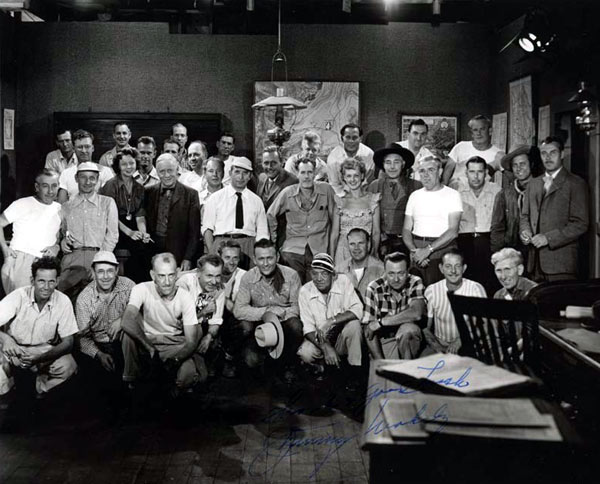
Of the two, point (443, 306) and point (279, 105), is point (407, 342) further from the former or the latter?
point (279, 105)

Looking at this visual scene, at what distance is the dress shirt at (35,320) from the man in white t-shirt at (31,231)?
3.77ft

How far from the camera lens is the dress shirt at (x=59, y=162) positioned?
7996mm

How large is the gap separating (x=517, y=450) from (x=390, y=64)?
815 cm

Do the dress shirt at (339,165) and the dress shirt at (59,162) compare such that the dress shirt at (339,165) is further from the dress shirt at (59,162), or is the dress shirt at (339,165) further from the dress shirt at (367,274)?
the dress shirt at (59,162)

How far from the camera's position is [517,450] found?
5.70 ft

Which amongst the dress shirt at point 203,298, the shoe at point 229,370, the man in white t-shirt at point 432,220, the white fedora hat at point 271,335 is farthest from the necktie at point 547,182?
the shoe at point 229,370

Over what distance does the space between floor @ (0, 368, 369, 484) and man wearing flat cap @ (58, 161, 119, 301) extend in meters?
1.11

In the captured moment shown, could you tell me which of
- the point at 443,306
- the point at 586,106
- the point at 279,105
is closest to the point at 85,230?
the point at 279,105

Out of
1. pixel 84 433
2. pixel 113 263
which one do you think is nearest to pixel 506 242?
pixel 113 263

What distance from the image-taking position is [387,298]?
5238 mm

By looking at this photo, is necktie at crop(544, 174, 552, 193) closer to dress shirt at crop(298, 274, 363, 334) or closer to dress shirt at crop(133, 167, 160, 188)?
dress shirt at crop(298, 274, 363, 334)

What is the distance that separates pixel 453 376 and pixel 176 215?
4.48 meters

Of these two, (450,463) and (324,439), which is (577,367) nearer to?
(450,463)

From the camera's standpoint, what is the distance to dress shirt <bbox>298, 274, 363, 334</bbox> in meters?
5.33
